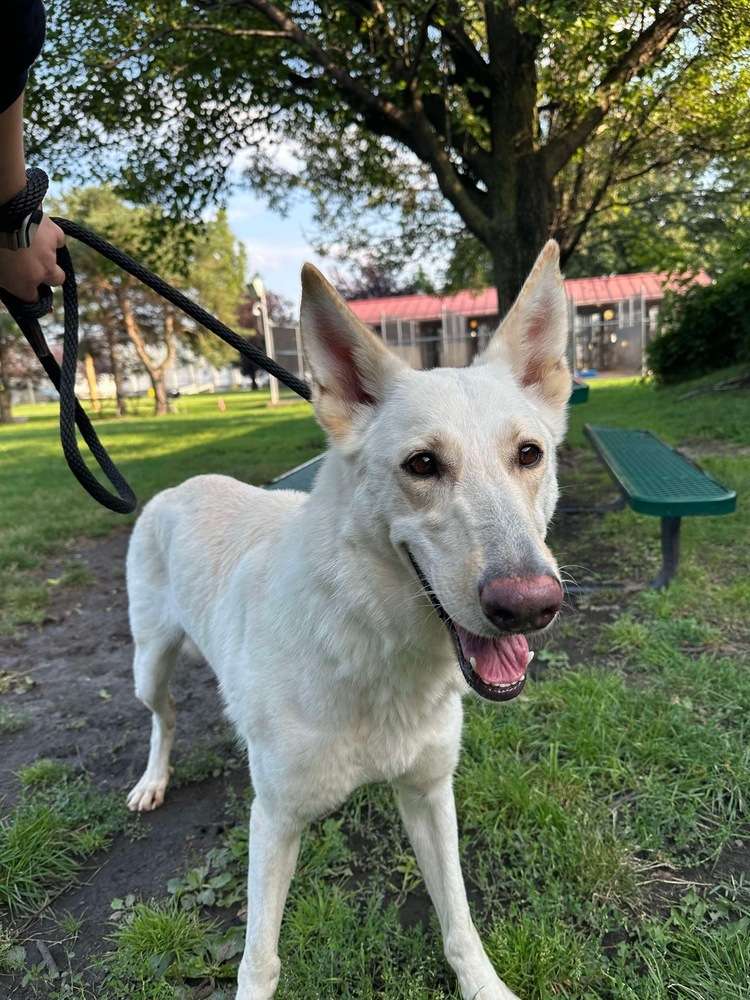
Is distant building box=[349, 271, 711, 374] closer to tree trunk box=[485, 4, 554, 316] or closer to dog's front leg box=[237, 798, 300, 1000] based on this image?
tree trunk box=[485, 4, 554, 316]

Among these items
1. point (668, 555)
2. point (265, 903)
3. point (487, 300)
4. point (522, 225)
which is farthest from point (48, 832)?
point (487, 300)

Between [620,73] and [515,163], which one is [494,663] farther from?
[515,163]

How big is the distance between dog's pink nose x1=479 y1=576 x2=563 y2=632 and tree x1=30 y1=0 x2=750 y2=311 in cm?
498

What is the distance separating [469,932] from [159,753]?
1.69m

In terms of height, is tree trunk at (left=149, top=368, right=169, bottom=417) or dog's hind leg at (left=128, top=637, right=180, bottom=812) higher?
tree trunk at (left=149, top=368, right=169, bottom=417)

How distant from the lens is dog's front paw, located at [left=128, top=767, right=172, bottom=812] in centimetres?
281

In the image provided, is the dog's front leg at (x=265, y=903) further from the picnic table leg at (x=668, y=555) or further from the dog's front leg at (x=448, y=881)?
the picnic table leg at (x=668, y=555)

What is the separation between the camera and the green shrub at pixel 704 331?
12.9 meters

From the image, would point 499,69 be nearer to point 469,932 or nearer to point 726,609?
point 726,609

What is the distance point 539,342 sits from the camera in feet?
7.30

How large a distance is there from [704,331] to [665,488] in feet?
38.7

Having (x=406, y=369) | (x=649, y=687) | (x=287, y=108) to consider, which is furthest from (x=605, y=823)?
(x=287, y=108)

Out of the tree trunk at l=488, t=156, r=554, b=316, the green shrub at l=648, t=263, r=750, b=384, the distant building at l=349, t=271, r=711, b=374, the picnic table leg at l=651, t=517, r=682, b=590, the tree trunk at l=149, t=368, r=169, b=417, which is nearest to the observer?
the picnic table leg at l=651, t=517, r=682, b=590

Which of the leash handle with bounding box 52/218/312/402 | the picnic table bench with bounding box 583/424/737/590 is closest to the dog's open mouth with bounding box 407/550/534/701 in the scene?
the leash handle with bounding box 52/218/312/402
